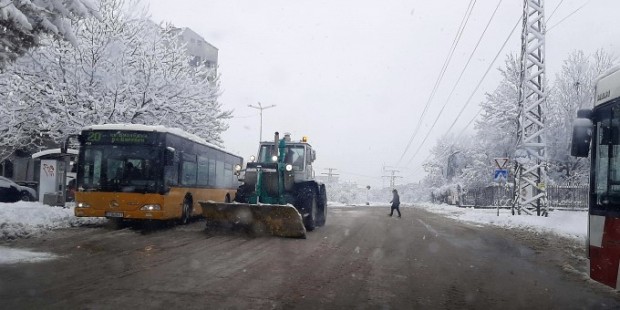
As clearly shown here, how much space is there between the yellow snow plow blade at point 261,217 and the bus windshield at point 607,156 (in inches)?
288

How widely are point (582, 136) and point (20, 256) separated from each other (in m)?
9.06

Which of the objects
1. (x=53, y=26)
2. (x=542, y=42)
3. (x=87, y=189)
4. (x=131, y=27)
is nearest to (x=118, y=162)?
(x=87, y=189)

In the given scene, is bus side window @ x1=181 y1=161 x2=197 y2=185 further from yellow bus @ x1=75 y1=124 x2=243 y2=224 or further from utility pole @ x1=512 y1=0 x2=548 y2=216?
utility pole @ x1=512 y1=0 x2=548 y2=216

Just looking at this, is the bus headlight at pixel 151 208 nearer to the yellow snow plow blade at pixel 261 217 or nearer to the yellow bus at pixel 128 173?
the yellow bus at pixel 128 173

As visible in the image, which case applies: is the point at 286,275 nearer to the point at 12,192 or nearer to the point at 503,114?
the point at 12,192

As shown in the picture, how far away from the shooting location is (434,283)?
293 inches

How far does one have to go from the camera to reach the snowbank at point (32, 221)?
39.4 feet

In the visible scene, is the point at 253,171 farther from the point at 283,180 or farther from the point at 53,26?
the point at 53,26

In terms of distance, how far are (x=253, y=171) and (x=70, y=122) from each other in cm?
1100

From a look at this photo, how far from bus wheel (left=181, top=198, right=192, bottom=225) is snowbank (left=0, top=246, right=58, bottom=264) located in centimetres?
643

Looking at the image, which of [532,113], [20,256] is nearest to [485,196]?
[532,113]

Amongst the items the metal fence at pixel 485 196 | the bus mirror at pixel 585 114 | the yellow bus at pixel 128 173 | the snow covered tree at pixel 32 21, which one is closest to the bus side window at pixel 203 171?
the yellow bus at pixel 128 173

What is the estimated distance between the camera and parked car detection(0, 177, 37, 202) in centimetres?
2268

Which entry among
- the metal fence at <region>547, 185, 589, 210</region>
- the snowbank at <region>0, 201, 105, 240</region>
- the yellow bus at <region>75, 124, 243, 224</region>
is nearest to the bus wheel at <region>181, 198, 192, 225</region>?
the yellow bus at <region>75, 124, 243, 224</region>
